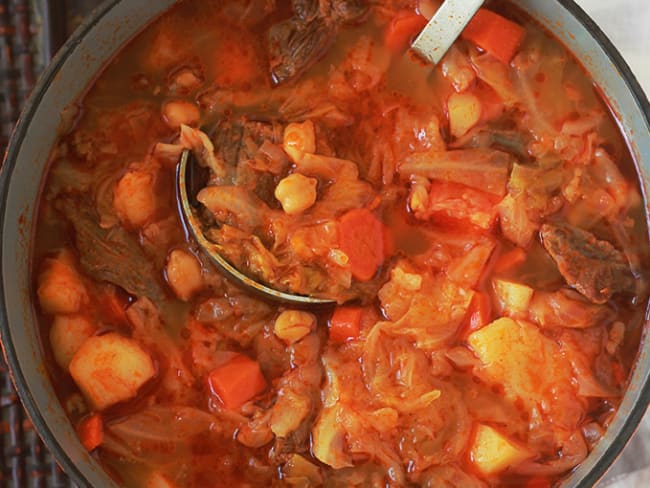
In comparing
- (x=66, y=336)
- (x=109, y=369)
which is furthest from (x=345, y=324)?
(x=66, y=336)

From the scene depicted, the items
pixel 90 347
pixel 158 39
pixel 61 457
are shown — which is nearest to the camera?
pixel 61 457

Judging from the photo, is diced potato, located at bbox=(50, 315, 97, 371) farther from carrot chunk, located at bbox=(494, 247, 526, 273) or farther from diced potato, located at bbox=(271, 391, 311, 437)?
carrot chunk, located at bbox=(494, 247, 526, 273)

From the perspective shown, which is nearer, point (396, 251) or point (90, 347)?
point (90, 347)

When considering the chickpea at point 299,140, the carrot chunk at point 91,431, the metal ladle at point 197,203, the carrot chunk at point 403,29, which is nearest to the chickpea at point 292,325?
the metal ladle at point 197,203

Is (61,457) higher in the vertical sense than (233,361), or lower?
lower

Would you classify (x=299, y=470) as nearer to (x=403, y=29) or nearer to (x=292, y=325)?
(x=292, y=325)

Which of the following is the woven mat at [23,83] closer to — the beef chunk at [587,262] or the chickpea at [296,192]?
the chickpea at [296,192]

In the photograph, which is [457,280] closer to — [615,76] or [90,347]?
[615,76]

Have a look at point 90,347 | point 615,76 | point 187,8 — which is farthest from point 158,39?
point 615,76
